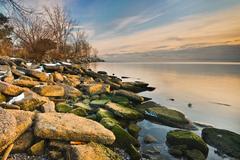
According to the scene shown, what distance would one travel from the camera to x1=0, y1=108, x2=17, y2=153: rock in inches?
130

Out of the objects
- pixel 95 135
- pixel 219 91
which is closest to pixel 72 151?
pixel 95 135

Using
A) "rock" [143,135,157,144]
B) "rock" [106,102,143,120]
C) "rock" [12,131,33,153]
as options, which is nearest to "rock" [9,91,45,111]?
"rock" [12,131,33,153]

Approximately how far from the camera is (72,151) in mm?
3541

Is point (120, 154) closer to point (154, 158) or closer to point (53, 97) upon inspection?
point (154, 158)

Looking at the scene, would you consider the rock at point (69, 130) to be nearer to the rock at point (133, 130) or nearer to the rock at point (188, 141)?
the rock at point (133, 130)

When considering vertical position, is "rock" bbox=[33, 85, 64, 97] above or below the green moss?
above

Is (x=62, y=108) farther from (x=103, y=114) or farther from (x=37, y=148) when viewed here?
(x=37, y=148)

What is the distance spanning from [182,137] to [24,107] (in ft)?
13.3

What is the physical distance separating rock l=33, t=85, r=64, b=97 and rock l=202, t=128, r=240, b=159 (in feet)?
16.7

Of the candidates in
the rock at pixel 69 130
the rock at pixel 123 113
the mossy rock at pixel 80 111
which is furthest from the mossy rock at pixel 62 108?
the rock at pixel 69 130

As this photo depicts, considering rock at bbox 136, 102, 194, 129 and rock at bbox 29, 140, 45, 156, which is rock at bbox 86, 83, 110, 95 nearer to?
rock at bbox 136, 102, 194, 129

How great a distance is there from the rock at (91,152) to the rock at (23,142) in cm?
82

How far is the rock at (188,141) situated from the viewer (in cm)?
480

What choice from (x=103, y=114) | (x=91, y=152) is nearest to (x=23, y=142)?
(x=91, y=152)
